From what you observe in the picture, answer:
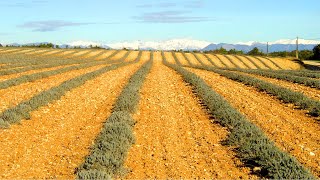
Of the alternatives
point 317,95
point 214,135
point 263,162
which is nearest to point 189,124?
point 214,135

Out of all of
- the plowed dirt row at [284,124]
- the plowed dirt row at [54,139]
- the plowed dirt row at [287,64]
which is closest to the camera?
the plowed dirt row at [54,139]

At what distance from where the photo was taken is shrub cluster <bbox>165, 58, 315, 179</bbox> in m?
8.68

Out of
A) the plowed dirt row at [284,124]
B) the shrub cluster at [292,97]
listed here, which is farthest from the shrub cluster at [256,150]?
the shrub cluster at [292,97]

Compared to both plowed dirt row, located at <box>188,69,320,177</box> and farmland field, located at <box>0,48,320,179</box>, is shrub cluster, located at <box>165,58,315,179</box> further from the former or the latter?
plowed dirt row, located at <box>188,69,320,177</box>

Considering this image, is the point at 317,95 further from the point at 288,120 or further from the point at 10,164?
the point at 10,164

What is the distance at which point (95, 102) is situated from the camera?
62.1 feet

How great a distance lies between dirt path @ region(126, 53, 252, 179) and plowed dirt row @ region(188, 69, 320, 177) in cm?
187

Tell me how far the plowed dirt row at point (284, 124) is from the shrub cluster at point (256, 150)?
665 mm

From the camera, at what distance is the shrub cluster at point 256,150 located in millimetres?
8681

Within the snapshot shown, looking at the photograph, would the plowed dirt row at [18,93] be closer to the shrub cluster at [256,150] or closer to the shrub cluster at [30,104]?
the shrub cluster at [30,104]

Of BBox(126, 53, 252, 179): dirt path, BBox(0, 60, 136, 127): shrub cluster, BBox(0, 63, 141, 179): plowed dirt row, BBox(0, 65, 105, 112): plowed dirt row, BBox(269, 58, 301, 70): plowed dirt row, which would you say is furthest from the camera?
BBox(269, 58, 301, 70): plowed dirt row

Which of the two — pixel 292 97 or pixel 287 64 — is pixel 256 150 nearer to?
pixel 292 97

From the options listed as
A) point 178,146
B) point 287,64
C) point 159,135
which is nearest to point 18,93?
point 159,135

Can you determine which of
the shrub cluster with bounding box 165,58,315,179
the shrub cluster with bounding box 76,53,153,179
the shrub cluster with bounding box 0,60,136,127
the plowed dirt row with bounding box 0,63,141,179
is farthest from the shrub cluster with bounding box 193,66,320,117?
the shrub cluster with bounding box 0,60,136,127
